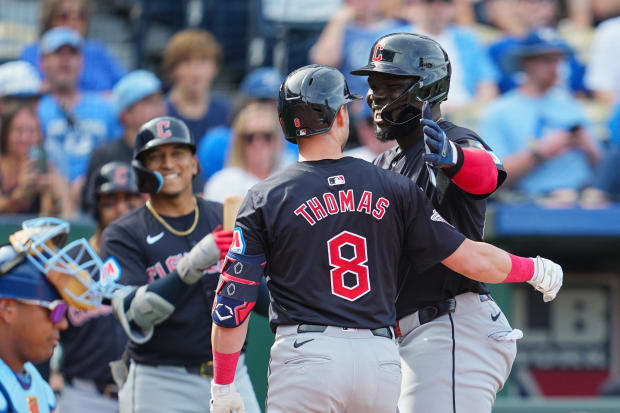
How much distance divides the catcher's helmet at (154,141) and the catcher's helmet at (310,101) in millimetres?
1119

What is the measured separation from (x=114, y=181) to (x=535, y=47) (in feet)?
12.1

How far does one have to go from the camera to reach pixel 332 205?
335cm

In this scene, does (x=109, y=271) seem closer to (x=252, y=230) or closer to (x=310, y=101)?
(x=252, y=230)

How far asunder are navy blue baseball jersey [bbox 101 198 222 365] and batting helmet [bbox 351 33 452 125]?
1.27 metres

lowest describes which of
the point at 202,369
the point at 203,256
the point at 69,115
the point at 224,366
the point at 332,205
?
the point at 202,369

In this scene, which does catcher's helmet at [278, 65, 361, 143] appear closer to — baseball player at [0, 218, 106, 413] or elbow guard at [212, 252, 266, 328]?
elbow guard at [212, 252, 266, 328]

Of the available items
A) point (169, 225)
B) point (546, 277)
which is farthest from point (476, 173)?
point (169, 225)

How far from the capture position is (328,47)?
26.5ft

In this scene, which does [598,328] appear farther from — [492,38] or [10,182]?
[10,182]

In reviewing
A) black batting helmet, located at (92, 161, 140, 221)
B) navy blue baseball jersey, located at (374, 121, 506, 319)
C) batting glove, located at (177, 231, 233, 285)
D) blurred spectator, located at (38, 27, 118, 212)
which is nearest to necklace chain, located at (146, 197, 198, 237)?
batting glove, located at (177, 231, 233, 285)

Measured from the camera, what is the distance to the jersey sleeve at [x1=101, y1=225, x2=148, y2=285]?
4.42 meters

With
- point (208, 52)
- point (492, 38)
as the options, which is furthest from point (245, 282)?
point (492, 38)

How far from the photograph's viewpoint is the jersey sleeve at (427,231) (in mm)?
3439

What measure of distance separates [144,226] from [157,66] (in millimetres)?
5314
